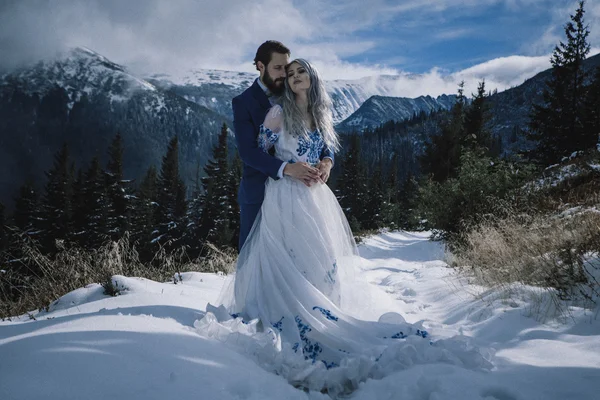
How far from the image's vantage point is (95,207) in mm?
29969

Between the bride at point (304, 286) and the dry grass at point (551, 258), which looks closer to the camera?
the bride at point (304, 286)

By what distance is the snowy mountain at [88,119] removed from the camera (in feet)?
429

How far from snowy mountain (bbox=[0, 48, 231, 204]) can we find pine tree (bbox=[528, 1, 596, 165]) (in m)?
124

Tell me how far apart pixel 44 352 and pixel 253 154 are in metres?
1.83

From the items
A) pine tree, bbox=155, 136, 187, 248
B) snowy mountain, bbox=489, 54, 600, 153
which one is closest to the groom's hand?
pine tree, bbox=155, 136, 187, 248

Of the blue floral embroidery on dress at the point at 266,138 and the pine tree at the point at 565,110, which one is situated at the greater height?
the pine tree at the point at 565,110

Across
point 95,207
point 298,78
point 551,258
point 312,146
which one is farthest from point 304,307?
point 95,207

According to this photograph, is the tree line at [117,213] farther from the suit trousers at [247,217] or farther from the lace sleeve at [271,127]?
the lace sleeve at [271,127]

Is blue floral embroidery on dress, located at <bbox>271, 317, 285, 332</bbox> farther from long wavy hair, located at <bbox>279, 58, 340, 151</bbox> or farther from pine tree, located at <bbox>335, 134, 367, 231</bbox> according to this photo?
pine tree, located at <bbox>335, 134, 367, 231</bbox>

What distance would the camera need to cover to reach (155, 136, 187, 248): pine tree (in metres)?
33.9

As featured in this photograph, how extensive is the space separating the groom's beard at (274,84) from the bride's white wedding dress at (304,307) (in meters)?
0.41

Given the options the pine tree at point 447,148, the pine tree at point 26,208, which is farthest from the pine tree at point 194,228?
the pine tree at point 447,148

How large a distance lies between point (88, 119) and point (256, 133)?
180067 mm

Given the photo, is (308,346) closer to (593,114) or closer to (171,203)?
(593,114)
